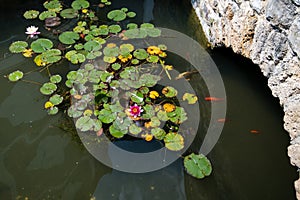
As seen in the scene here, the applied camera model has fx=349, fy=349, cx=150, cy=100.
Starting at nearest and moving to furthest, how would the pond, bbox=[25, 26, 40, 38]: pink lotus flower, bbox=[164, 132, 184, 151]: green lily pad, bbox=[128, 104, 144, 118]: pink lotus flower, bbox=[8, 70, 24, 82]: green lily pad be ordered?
1. the pond
2. bbox=[164, 132, 184, 151]: green lily pad
3. bbox=[128, 104, 144, 118]: pink lotus flower
4. bbox=[8, 70, 24, 82]: green lily pad
5. bbox=[25, 26, 40, 38]: pink lotus flower

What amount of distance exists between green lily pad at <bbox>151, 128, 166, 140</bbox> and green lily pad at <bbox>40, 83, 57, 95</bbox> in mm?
759

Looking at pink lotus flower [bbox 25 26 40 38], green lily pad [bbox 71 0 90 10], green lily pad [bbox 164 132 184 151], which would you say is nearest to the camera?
green lily pad [bbox 164 132 184 151]

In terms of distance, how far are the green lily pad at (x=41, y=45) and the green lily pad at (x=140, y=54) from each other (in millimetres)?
648

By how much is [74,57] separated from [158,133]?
896 mm

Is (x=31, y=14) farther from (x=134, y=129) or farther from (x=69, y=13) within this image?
(x=134, y=129)

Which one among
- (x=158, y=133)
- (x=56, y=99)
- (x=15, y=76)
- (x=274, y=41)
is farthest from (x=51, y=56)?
(x=274, y=41)

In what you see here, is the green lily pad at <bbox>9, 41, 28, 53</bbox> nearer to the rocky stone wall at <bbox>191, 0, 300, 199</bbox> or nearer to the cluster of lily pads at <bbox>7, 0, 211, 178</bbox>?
the cluster of lily pads at <bbox>7, 0, 211, 178</bbox>

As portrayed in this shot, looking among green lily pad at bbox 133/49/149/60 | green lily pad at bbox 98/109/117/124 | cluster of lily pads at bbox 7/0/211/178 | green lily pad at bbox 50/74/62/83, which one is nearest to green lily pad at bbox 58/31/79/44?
cluster of lily pads at bbox 7/0/211/178

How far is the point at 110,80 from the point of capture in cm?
246

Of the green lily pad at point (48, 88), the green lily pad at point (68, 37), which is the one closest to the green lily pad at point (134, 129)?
the green lily pad at point (48, 88)

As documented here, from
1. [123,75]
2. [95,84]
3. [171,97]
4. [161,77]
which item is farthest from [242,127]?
[95,84]

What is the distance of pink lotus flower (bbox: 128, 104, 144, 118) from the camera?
2266 mm

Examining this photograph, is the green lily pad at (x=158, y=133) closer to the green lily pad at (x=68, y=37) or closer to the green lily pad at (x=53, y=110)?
the green lily pad at (x=53, y=110)

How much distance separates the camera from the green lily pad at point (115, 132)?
218 cm
